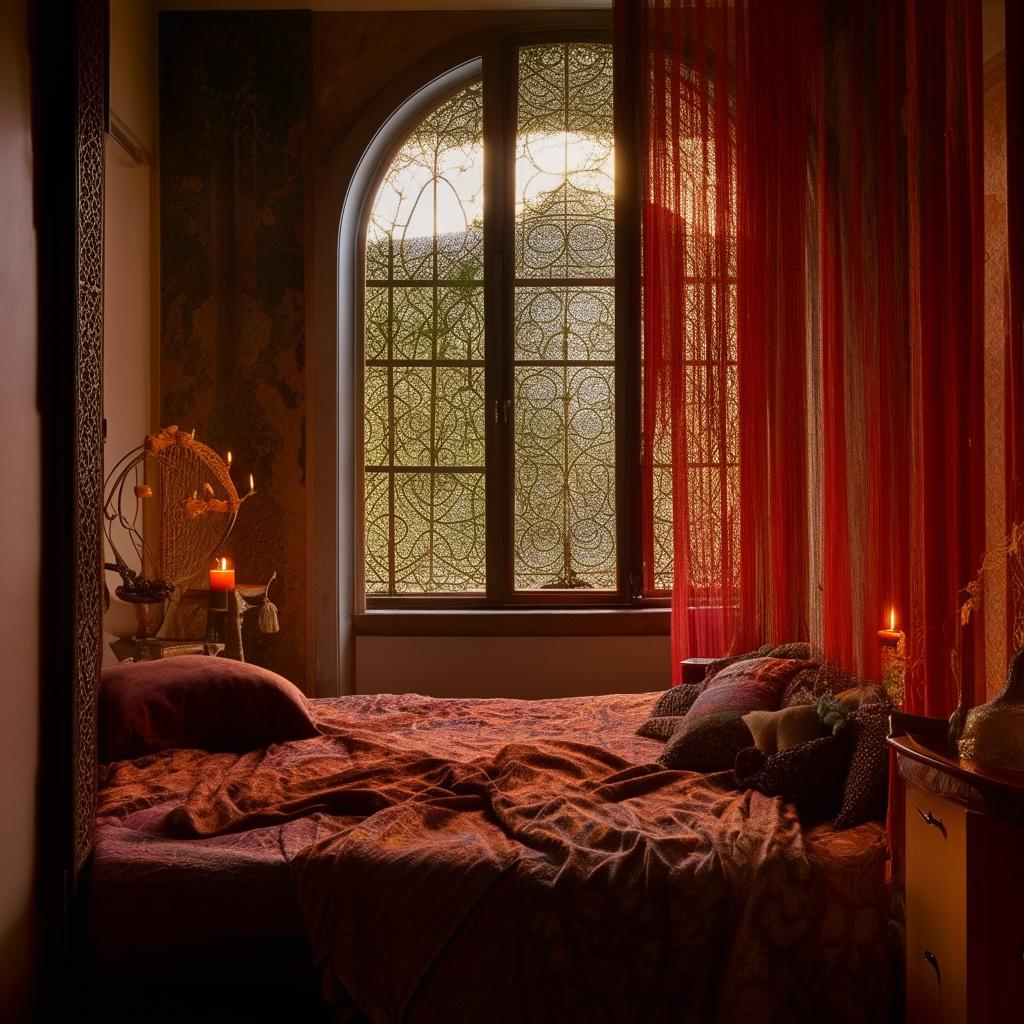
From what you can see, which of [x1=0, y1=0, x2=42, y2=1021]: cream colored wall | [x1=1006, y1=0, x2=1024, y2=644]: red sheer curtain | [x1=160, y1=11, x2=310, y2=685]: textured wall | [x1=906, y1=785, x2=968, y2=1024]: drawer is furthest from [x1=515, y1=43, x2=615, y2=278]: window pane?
[x1=906, y1=785, x2=968, y2=1024]: drawer

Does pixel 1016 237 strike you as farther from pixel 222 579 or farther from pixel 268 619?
pixel 268 619

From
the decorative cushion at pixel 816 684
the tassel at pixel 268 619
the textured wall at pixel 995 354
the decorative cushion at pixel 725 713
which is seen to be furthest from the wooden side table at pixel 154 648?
the textured wall at pixel 995 354

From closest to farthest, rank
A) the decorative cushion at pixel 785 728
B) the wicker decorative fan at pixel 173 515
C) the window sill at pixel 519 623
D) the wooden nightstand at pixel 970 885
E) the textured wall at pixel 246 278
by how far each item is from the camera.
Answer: the wooden nightstand at pixel 970 885
the decorative cushion at pixel 785 728
the wicker decorative fan at pixel 173 515
the textured wall at pixel 246 278
the window sill at pixel 519 623

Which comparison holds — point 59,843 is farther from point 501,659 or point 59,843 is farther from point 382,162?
point 382,162

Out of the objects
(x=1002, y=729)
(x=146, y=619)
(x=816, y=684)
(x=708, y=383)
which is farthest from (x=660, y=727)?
(x=146, y=619)

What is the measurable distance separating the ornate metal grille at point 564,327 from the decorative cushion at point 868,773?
2.63 metres

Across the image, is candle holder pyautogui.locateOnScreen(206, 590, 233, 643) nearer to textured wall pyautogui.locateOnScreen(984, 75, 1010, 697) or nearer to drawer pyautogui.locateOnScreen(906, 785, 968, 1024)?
textured wall pyautogui.locateOnScreen(984, 75, 1010, 697)

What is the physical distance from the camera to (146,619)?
390 centimetres

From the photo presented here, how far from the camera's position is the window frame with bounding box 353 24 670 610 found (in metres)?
4.89

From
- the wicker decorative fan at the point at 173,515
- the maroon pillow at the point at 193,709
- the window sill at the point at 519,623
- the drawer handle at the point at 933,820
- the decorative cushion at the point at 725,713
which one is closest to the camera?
the drawer handle at the point at 933,820

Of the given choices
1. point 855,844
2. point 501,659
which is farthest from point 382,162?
point 855,844

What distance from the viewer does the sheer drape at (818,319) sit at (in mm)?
1878

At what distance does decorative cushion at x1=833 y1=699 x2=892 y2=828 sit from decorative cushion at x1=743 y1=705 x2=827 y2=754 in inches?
6.3

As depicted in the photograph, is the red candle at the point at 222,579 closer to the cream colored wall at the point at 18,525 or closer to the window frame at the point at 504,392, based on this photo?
the window frame at the point at 504,392
